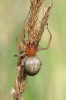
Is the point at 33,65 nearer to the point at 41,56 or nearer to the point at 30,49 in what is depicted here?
the point at 30,49

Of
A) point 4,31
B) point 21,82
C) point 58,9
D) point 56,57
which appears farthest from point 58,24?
point 21,82

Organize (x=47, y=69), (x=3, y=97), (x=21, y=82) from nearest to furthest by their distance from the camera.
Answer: (x=21, y=82) < (x=3, y=97) < (x=47, y=69)

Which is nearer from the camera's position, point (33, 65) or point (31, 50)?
point (33, 65)

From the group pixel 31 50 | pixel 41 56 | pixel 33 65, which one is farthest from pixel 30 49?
pixel 41 56

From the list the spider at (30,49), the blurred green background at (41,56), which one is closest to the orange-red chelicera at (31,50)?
the spider at (30,49)

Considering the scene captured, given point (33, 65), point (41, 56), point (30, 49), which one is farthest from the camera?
point (41, 56)

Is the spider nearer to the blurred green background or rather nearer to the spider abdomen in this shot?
the spider abdomen

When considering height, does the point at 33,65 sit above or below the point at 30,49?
below

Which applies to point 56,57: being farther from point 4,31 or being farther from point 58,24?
point 4,31

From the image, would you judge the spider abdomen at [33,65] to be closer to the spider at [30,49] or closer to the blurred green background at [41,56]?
the spider at [30,49]

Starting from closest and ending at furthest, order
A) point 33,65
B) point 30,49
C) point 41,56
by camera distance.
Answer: point 33,65
point 30,49
point 41,56
